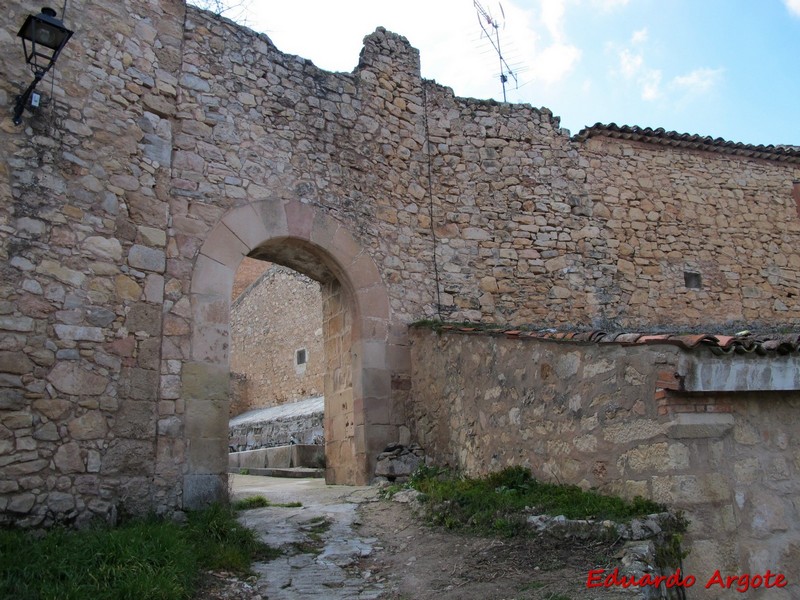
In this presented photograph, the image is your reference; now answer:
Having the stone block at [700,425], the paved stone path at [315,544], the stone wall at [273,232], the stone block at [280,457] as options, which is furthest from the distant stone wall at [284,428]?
the stone block at [700,425]

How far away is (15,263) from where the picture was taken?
536 cm

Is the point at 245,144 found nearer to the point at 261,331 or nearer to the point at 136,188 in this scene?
the point at 136,188

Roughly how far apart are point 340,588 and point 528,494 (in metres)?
1.63

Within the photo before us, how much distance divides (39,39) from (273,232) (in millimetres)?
2732

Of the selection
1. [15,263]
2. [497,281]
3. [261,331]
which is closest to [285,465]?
[497,281]

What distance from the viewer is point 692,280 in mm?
10008

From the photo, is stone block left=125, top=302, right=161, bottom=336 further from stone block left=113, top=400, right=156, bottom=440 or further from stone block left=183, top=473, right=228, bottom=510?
stone block left=183, top=473, right=228, bottom=510

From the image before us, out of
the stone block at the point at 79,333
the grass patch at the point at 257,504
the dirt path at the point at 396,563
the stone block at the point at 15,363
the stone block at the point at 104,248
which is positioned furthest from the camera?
the grass patch at the point at 257,504

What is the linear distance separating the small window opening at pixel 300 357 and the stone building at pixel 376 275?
7.54 meters

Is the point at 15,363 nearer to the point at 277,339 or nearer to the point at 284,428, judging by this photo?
the point at 284,428

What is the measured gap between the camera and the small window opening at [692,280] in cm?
995

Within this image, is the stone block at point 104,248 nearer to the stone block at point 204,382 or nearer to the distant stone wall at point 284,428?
the stone block at point 204,382

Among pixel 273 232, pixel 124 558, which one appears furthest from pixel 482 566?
pixel 273 232

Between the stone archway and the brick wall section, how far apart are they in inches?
284
